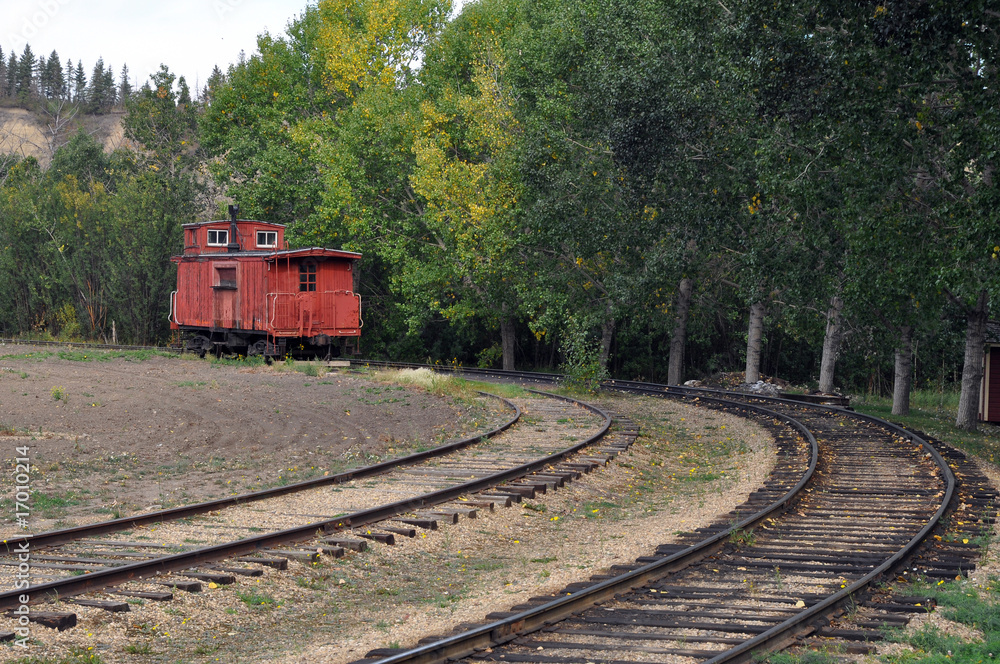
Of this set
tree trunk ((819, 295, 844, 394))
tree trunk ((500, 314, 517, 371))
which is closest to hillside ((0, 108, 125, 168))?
tree trunk ((500, 314, 517, 371))

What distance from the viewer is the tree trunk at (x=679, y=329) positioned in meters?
32.5

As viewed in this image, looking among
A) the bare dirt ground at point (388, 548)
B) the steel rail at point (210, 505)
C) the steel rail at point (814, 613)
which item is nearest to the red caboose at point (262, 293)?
the bare dirt ground at point (388, 548)

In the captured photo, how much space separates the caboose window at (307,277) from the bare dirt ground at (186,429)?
3724 mm

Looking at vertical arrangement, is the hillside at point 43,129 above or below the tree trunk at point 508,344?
above

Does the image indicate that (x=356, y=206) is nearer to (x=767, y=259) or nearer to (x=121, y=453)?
(x=767, y=259)

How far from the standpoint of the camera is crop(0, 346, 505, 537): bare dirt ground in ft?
39.6

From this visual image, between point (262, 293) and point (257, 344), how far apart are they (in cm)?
202

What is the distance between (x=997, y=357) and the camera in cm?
2625

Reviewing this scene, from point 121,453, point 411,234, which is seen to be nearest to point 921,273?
point 121,453

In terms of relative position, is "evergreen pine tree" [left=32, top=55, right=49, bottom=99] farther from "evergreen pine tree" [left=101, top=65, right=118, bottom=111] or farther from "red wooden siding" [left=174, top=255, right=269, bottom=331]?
"red wooden siding" [left=174, top=255, right=269, bottom=331]

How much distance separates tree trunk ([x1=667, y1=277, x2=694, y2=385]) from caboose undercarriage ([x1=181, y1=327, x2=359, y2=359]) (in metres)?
11.7

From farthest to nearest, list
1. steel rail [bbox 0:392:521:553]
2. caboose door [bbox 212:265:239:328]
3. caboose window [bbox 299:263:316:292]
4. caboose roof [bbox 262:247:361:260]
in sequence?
caboose door [bbox 212:265:239:328] < caboose window [bbox 299:263:316:292] < caboose roof [bbox 262:247:361:260] < steel rail [bbox 0:392:521:553]

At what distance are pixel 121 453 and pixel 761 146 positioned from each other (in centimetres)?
1433

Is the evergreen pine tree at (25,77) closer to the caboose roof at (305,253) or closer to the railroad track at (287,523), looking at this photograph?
the caboose roof at (305,253)
